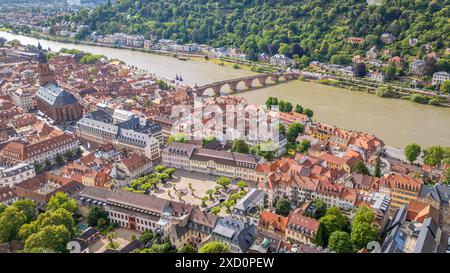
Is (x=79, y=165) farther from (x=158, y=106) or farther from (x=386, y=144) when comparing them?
(x=386, y=144)

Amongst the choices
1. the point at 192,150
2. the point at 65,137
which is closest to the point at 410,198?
the point at 192,150

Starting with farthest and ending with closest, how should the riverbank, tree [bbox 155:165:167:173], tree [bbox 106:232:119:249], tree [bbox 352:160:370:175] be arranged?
the riverbank, tree [bbox 155:165:167:173], tree [bbox 352:160:370:175], tree [bbox 106:232:119:249]

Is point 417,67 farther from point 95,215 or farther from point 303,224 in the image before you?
point 95,215

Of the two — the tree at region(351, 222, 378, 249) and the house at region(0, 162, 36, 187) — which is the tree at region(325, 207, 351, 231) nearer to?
the tree at region(351, 222, 378, 249)

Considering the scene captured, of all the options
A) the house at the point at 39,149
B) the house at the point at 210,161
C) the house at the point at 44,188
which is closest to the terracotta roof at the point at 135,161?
the house at the point at 210,161

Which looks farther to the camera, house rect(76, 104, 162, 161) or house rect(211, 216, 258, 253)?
house rect(76, 104, 162, 161)

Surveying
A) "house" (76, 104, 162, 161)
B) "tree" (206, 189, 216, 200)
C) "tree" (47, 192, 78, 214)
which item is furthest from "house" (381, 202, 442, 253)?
"house" (76, 104, 162, 161)

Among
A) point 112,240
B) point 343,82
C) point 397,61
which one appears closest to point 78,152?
point 112,240
